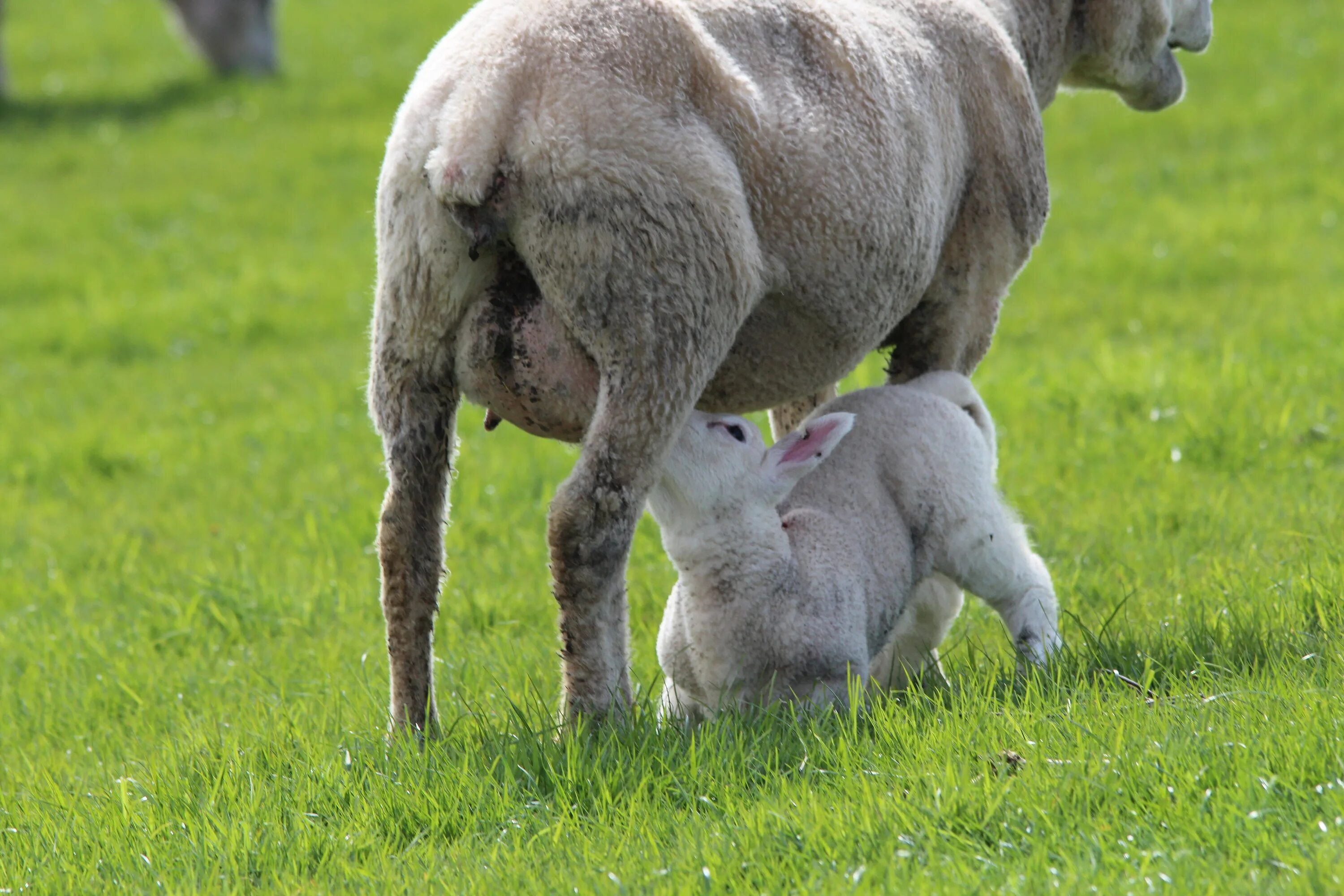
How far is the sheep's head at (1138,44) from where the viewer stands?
5102 millimetres

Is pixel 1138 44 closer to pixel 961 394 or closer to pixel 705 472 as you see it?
pixel 961 394

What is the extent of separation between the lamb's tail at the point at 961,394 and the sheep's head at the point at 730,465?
Answer: 1.83 feet

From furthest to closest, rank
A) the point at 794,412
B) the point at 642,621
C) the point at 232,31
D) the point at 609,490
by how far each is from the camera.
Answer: the point at 232,31
the point at 642,621
the point at 794,412
the point at 609,490

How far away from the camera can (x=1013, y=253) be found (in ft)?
14.7

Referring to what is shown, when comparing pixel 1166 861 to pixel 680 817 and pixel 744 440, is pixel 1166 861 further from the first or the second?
pixel 744 440

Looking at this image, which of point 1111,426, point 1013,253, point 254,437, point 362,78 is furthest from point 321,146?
point 1013,253

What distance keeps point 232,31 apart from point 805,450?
16607 mm

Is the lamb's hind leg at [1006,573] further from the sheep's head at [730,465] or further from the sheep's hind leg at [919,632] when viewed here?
the sheep's head at [730,465]

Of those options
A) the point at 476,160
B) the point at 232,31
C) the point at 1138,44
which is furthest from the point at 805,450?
the point at 232,31

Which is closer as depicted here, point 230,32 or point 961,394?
point 961,394

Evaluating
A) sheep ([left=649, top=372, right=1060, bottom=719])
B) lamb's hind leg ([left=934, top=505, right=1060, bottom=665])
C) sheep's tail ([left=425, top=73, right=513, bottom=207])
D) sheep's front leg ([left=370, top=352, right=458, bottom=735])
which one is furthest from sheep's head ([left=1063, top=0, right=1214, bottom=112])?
sheep's front leg ([left=370, top=352, right=458, bottom=735])

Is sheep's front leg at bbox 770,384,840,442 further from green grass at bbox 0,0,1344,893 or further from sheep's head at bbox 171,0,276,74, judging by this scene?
sheep's head at bbox 171,0,276,74

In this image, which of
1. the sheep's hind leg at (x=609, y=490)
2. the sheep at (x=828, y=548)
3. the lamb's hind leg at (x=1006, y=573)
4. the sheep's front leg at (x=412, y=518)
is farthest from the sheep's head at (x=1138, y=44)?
the sheep's front leg at (x=412, y=518)

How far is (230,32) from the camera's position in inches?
732
